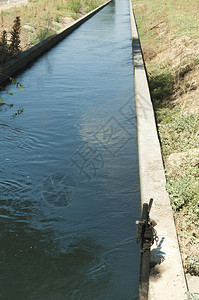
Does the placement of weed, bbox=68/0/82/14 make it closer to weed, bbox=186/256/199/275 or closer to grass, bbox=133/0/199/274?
grass, bbox=133/0/199/274

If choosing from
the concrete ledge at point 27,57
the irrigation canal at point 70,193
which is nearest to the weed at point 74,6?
the concrete ledge at point 27,57

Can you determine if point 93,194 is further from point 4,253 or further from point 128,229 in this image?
point 4,253

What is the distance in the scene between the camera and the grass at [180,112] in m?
4.72

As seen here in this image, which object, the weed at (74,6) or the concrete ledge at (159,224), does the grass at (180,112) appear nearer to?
the concrete ledge at (159,224)

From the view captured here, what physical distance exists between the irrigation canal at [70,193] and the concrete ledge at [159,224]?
0.62m

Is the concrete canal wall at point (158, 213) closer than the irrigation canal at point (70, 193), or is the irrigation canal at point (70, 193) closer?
the concrete canal wall at point (158, 213)

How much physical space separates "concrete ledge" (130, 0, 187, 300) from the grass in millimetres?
168

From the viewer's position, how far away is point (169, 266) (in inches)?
152

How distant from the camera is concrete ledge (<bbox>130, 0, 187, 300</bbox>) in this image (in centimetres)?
364

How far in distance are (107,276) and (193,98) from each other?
17.4 feet

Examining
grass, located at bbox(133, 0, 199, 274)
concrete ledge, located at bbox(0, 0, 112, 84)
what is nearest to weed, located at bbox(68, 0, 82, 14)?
concrete ledge, located at bbox(0, 0, 112, 84)

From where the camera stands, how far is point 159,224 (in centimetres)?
446

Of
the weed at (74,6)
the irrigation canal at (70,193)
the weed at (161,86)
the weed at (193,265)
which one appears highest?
the weed at (74,6)

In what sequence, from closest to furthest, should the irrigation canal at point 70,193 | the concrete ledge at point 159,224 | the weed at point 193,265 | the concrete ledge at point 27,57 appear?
1. the concrete ledge at point 159,224
2. the weed at point 193,265
3. the irrigation canal at point 70,193
4. the concrete ledge at point 27,57
